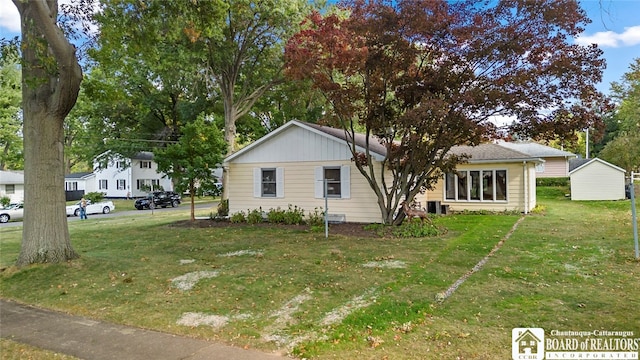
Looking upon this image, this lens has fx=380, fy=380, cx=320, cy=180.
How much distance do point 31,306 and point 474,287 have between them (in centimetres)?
663

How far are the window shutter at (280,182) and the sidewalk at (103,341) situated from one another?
10.1m

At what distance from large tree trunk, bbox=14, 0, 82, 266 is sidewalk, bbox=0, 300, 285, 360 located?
261 cm

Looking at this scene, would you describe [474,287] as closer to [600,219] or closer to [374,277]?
[374,277]

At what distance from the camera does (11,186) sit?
102 feet

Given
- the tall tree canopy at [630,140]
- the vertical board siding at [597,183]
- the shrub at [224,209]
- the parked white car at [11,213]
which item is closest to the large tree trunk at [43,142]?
the shrub at [224,209]

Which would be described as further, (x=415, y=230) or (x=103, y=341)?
(x=415, y=230)

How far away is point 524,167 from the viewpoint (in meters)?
15.4

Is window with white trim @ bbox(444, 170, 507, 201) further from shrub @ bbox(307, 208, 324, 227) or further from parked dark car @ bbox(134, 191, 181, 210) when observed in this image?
parked dark car @ bbox(134, 191, 181, 210)

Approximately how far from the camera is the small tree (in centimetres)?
1525

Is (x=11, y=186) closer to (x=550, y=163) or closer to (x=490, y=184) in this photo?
(x=490, y=184)

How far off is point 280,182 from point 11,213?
18692 millimetres

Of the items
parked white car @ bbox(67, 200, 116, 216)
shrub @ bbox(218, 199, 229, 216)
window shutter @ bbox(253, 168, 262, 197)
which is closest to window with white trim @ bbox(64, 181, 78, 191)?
parked white car @ bbox(67, 200, 116, 216)

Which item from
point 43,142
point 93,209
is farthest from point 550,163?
point 93,209

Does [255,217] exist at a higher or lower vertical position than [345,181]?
lower
